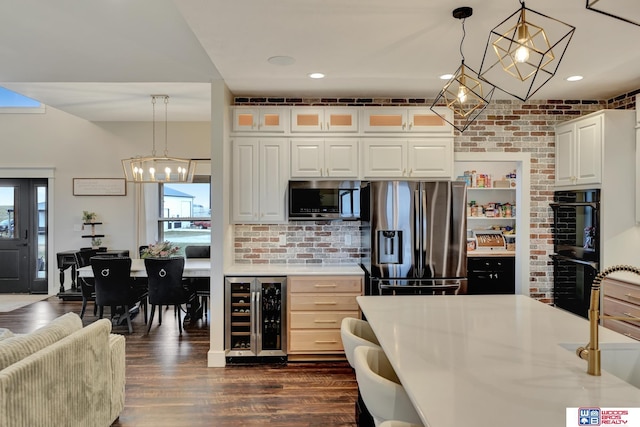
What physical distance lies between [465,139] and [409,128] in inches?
28.9

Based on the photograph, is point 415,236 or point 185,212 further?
point 185,212

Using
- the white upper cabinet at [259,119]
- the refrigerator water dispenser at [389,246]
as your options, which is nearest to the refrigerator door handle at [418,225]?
the refrigerator water dispenser at [389,246]

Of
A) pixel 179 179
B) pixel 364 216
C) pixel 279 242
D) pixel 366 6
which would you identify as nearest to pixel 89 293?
pixel 179 179

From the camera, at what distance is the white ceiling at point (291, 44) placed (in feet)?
7.64

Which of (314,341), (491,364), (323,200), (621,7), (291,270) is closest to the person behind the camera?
(491,364)

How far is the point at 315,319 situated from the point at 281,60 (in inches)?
93.4

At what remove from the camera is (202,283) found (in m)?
5.33

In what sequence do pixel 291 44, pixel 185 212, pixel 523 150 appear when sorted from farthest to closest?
1. pixel 185 212
2. pixel 523 150
3. pixel 291 44

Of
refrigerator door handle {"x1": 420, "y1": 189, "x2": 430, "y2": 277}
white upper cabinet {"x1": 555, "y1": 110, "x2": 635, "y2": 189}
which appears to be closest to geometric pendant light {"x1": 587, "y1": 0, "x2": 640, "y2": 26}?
white upper cabinet {"x1": 555, "y1": 110, "x2": 635, "y2": 189}

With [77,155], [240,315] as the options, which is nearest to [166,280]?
[240,315]

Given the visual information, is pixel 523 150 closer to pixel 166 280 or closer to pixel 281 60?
pixel 281 60

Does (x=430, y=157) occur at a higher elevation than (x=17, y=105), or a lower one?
lower

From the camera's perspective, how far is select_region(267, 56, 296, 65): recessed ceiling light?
308 centimetres

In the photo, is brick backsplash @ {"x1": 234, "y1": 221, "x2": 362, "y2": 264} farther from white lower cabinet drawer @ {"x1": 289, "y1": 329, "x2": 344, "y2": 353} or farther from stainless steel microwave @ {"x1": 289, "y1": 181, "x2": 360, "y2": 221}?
white lower cabinet drawer @ {"x1": 289, "y1": 329, "x2": 344, "y2": 353}
